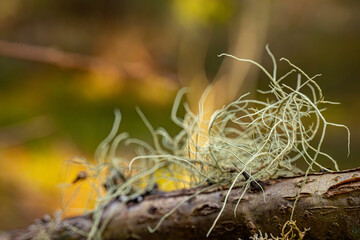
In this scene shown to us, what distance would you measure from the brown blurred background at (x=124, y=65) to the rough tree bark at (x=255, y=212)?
43.4 inches

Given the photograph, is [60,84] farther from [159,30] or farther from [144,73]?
[159,30]

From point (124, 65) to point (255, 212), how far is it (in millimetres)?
1935

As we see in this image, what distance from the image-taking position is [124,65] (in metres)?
2.32

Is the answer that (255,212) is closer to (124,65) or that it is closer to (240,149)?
(240,149)

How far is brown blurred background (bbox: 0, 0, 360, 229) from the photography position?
5.94 feet

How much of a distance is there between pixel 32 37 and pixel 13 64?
0.22m

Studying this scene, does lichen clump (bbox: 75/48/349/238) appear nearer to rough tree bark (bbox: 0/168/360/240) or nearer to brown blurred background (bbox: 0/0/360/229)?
rough tree bark (bbox: 0/168/360/240)

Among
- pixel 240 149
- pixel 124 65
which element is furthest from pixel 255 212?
pixel 124 65

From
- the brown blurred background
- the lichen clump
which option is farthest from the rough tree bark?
the brown blurred background

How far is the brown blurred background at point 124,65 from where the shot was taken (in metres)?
1.81

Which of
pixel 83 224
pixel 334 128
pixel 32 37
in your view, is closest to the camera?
pixel 83 224

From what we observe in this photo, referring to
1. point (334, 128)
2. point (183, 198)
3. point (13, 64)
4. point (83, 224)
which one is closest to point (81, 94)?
point (13, 64)

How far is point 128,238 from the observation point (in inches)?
25.3

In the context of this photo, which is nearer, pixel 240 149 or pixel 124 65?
pixel 240 149
